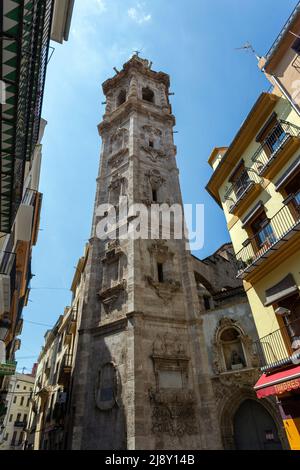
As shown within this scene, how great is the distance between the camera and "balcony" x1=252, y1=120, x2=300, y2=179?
10141mm

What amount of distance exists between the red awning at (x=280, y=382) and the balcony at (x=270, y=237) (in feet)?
11.7

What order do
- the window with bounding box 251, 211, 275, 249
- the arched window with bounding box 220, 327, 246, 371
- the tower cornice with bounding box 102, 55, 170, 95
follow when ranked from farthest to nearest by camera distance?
the tower cornice with bounding box 102, 55, 170, 95 → the arched window with bounding box 220, 327, 246, 371 → the window with bounding box 251, 211, 275, 249

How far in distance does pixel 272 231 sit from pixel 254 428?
10.5m

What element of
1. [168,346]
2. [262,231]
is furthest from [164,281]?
[262,231]

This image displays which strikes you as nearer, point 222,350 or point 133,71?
point 222,350

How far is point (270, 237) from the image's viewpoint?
11.0m

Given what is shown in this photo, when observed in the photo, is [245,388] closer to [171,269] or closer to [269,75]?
[171,269]

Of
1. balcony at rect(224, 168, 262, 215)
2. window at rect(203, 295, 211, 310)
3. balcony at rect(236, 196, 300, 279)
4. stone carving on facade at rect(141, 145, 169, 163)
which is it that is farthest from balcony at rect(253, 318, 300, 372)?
stone carving on facade at rect(141, 145, 169, 163)

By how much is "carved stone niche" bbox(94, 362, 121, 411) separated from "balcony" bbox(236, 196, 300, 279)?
697 cm

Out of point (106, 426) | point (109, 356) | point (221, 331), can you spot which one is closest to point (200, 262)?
point (221, 331)

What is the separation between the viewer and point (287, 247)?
9.57 metres

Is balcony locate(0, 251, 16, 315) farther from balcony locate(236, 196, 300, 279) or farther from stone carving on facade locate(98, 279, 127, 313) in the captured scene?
balcony locate(236, 196, 300, 279)

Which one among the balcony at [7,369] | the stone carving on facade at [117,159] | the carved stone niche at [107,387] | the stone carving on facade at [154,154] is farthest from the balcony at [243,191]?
the balcony at [7,369]

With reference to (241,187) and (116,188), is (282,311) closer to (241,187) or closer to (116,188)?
(241,187)
